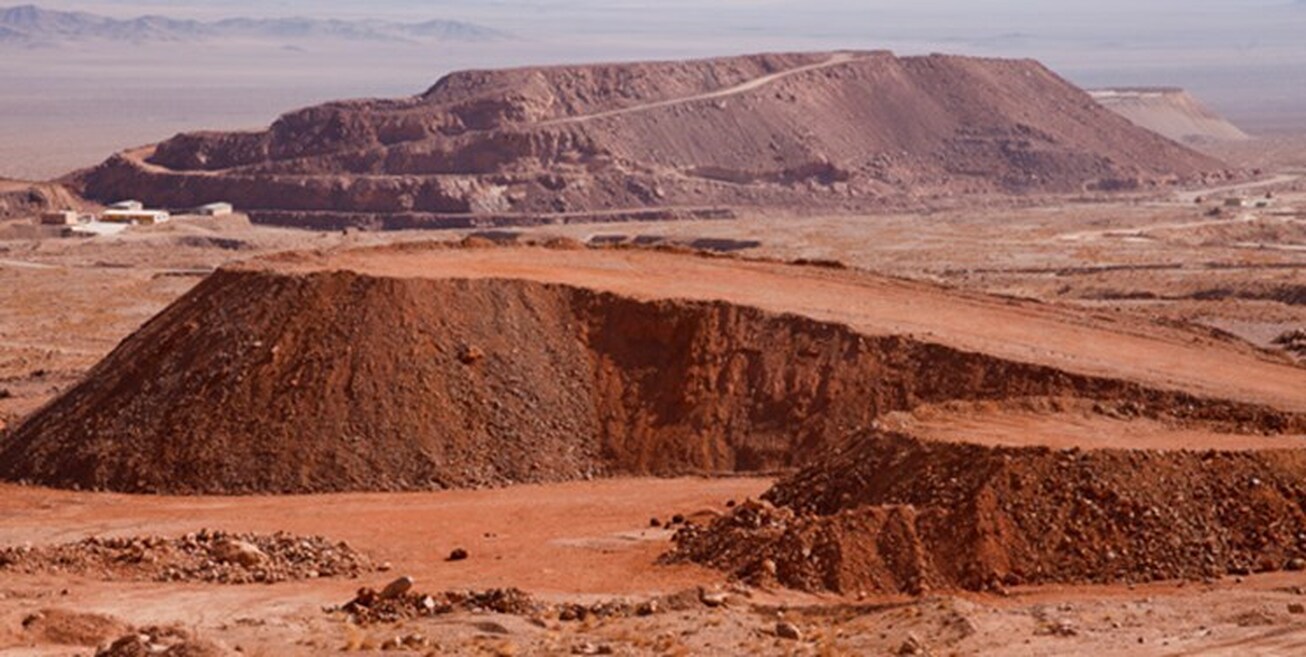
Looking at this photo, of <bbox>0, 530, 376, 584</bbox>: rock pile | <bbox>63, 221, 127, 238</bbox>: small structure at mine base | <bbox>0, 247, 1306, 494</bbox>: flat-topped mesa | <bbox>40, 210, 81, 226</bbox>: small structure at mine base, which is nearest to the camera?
<bbox>0, 530, 376, 584</bbox>: rock pile

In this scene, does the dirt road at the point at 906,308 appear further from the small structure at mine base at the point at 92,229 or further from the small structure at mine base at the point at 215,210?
the small structure at mine base at the point at 215,210

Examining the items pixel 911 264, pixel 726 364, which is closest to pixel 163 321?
pixel 726 364

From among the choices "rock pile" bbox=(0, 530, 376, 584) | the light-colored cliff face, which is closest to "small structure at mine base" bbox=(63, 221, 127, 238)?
"rock pile" bbox=(0, 530, 376, 584)

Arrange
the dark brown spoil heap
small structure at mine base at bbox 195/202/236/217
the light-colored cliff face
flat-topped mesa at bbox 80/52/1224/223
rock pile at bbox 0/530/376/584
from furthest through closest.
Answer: the light-colored cliff face
flat-topped mesa at bbox 80/52/1224/223
small structure at mine base at bbox 195/202/236/217
rock pile at bbox 0/530/376/584
the dark brown spoil heap

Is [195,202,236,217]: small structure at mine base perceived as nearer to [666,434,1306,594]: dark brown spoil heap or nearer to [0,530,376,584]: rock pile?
[0,530,376,584]: rock pile

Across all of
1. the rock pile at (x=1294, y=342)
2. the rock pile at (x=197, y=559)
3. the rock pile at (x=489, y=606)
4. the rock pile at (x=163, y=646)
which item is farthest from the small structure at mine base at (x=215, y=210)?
the rock pile at (x=163, y=646)

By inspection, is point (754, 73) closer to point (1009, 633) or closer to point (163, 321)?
point (163, 321)
